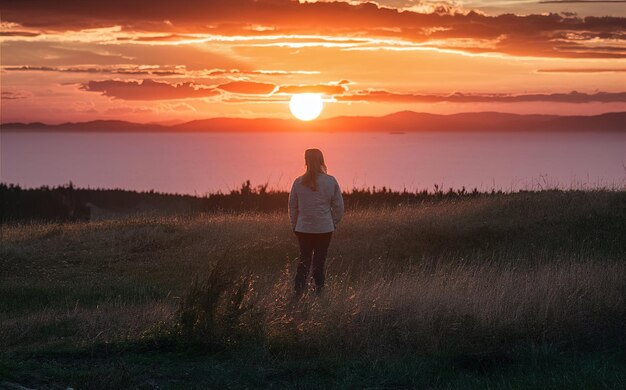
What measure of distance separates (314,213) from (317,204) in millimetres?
134

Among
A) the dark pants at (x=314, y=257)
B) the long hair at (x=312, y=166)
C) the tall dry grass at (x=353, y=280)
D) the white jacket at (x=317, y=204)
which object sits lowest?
the tall dry grass at (x=353, y=280)

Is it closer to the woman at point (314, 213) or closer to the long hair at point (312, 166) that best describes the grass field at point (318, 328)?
the woman at point (314, 213)

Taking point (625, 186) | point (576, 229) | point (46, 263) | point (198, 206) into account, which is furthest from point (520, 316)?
point (198, 206)

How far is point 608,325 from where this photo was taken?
35.4 ft

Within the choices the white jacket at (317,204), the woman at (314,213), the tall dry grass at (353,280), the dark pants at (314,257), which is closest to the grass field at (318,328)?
the tall dry grass at (353,280)

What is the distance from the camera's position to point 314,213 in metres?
12.2

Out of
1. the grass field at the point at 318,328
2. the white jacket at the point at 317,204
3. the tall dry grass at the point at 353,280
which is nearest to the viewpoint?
the grass field at the point at 318,328

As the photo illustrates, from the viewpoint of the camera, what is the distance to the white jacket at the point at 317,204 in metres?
12.2

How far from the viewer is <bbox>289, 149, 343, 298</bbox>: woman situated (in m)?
12.2

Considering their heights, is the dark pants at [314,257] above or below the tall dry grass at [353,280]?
above

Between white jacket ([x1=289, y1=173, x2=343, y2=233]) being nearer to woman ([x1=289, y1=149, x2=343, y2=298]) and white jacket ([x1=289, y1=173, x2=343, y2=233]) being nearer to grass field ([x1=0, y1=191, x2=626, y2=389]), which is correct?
woman ([x1=289, y1=149, x2=343, y2=298])

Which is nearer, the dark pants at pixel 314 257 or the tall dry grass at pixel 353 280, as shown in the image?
the tall dry grass at pixel 353 280

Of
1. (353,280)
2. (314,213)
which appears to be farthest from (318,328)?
(353,280)

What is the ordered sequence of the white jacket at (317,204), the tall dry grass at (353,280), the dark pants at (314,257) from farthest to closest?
the dark pants at (314,257) < the white jacket at (317,204) < the tall dry grass at (353,280)
